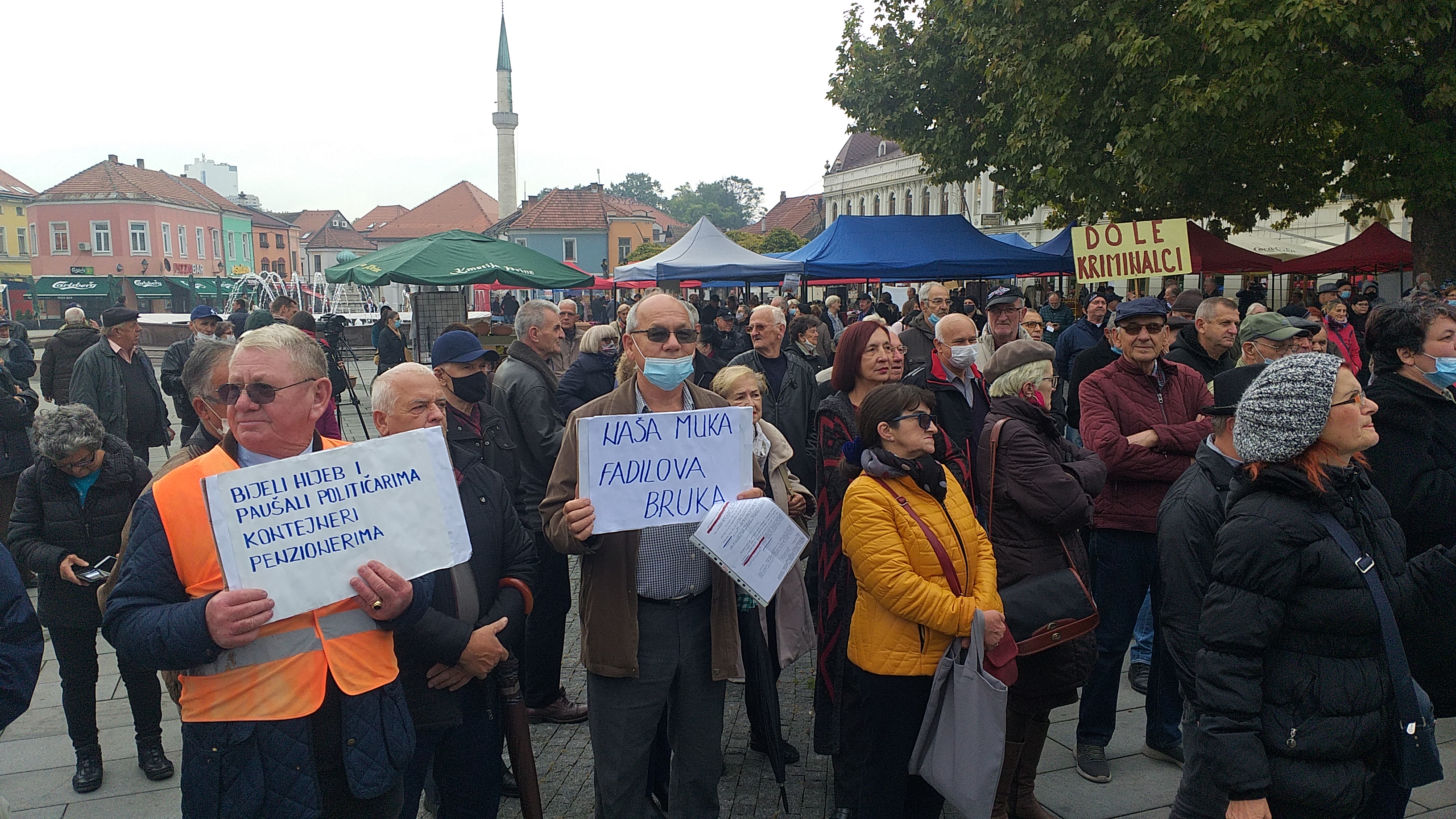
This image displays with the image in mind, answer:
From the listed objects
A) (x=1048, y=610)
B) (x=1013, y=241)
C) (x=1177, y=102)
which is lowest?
(x=1048, y=610)

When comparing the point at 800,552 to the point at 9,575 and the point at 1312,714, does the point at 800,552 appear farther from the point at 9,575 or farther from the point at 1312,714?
the point at 9,575

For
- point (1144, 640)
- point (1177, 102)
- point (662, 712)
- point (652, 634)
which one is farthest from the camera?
point (1177, 102)

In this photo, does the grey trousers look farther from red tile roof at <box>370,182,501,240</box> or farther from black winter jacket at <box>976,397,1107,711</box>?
red tile roof at <box>370,182,501,240</box>

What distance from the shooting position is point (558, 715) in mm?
4848

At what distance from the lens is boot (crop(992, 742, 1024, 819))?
3.61 m

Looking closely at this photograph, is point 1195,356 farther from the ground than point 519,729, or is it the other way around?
point 1195,356

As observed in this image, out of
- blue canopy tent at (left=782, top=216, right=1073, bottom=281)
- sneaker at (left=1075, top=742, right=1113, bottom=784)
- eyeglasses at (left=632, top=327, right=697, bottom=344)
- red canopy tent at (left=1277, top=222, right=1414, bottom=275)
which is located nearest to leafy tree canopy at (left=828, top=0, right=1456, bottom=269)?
red canopy tent at (left=1277, top=222, right=1414, bottom=275)

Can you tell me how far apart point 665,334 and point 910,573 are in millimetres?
1161

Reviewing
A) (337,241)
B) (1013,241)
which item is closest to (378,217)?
(337,241)

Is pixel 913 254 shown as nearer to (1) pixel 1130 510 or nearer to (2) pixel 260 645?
(1) pixel 1130 510

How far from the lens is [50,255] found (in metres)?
66.3

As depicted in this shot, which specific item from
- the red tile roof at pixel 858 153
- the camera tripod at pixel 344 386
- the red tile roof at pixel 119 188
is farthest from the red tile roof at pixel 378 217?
the camera tripod at pixel 344 386

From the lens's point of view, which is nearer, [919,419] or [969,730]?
[969,730]

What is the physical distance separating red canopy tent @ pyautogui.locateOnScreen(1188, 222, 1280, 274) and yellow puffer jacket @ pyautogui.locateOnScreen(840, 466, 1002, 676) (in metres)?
14.6
